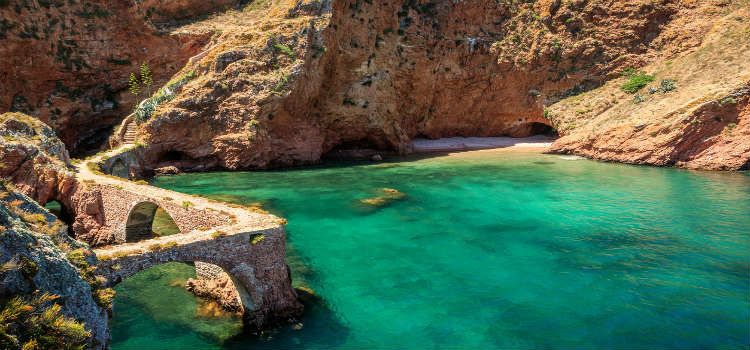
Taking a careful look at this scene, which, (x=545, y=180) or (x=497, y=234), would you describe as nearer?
(x=497, y=234)

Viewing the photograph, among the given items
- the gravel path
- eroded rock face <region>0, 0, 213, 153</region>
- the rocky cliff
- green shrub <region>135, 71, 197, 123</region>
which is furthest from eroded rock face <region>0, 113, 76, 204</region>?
eroded rock face <region>0, 0, 213, 153</region>

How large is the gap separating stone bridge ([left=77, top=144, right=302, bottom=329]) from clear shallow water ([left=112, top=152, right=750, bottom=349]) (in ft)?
3.13

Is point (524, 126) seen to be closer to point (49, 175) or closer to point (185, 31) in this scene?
point (185, 31)

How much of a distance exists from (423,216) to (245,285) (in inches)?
575

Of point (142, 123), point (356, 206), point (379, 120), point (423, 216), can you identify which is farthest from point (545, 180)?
point (142, 123)

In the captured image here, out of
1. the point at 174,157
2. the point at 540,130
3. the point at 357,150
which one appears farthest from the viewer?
the point at 540,130

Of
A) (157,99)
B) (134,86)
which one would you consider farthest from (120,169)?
(134,86)

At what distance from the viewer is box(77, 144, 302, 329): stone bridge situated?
449 inches

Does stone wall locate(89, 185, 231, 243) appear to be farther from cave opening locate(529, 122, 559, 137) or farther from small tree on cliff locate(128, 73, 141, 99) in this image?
cave opening locate(529, 122, 559, 137)

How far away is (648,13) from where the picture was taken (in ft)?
156

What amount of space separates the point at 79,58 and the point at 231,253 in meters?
43.5

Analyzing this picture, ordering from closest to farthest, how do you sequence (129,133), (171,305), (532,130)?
(171,305) → (129,133) → (532,130)

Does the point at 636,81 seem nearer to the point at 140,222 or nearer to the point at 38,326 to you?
the point at 140,222

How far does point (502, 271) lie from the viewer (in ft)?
58.0
